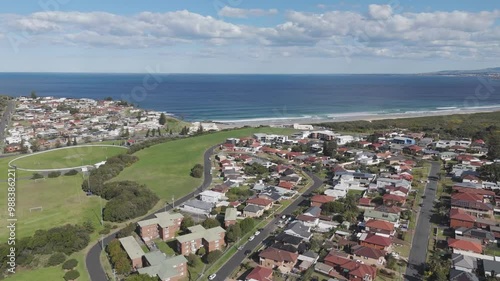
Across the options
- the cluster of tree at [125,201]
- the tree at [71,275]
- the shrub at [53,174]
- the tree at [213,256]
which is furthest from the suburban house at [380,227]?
the shrub at [53,174]

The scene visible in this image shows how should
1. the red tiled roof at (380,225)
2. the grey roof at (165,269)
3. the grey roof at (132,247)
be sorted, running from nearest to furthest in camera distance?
the grey roof at (165,269) < the grey roof at (132,247) < the red tiled roof at (380,225)

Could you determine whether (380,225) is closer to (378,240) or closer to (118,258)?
(378,240)

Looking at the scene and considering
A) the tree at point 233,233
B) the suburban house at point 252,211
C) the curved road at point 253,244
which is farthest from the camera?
the suburban house at point 252,211

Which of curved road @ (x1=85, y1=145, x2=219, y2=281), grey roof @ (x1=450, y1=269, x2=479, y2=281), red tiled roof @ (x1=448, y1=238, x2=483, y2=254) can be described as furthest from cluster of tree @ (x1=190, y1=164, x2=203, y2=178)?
grey roof @ (x1=450, y1=269, x2=479, y2=281)

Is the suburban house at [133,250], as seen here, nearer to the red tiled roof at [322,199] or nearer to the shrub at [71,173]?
the red tiled roof at [322,199]

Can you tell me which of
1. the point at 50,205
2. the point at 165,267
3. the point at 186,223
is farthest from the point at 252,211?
the point at 50,205

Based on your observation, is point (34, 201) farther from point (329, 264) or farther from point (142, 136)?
point (142, 136)

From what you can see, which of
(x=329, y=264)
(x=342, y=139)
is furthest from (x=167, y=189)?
(x=342, y=139)
